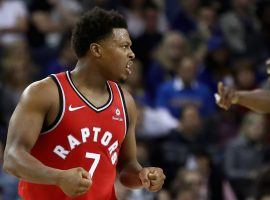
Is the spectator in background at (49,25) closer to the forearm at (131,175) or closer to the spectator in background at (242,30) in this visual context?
the spectator in background at (242,30)

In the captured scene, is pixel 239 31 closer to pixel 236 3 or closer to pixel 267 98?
pixel 236 3

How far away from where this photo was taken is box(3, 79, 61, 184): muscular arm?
469 centimetres

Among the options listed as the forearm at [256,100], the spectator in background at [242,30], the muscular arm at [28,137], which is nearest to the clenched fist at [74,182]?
the muscular arm at [28,137]

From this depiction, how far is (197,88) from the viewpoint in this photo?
10562mm

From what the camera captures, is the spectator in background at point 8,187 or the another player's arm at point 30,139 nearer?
the another player's arm at point 30,139

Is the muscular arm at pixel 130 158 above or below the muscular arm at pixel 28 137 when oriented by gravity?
below

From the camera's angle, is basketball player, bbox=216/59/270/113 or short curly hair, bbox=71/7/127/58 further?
basketball player, bbox=216/59/270/113

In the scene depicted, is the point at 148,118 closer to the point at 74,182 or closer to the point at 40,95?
the point at 40,95

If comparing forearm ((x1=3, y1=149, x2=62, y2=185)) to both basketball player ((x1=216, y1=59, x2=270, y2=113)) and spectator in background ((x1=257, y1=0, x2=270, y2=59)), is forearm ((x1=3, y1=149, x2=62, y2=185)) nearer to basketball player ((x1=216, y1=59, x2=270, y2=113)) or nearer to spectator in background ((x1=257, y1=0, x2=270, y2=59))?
basketball player ((x1=216, y1=59, x2=270, y2=113))

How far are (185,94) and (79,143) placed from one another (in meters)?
5.53

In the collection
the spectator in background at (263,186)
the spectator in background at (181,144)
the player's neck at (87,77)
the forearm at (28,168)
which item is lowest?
the spectator in background at (181,144)

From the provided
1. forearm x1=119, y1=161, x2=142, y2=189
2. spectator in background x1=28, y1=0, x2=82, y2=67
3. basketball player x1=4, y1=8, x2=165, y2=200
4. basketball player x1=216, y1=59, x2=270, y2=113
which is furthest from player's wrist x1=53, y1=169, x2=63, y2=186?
spectator in background x1=28, y1=0, x2=82, y2=67

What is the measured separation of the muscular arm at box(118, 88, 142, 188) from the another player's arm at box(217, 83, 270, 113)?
2.98 ft

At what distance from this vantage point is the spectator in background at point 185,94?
10469mm
